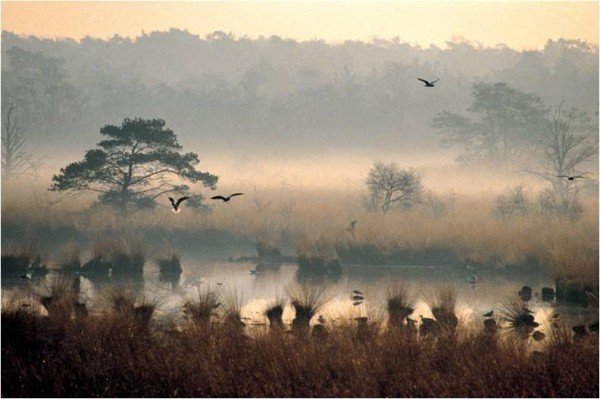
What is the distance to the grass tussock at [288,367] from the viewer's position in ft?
29.1

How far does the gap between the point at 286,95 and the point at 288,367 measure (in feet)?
239

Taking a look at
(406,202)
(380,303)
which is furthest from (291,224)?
(380,303)

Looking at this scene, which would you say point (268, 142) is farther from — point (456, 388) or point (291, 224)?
point (456, 388)

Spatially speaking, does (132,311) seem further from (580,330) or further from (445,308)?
(580,330)

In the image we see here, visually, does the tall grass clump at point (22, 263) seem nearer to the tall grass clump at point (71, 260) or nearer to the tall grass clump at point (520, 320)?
the tall grass clump at point (71, 260)

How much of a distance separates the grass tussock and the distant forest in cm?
4859

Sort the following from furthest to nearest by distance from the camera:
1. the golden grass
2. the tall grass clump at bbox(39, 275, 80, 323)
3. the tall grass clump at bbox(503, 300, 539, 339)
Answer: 1. the golden grass
2. the tall grass clump at bbox(503, 300, 539, 339)
3. the tall grass clump at bbox(39, 275, 80, 323)

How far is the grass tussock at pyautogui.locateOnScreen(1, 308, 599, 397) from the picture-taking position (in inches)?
349

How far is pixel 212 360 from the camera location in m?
9.34

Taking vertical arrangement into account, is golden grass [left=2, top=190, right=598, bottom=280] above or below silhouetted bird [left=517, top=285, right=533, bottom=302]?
above

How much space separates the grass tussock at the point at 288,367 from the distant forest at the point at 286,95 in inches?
1913

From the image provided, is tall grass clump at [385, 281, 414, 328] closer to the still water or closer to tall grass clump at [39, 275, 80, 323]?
the still water

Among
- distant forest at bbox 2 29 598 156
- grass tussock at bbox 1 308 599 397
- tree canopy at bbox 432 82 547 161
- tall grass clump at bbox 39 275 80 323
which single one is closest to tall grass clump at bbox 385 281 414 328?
grass tussock at bbox 1 308 599 397

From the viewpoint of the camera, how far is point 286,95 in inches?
3201
